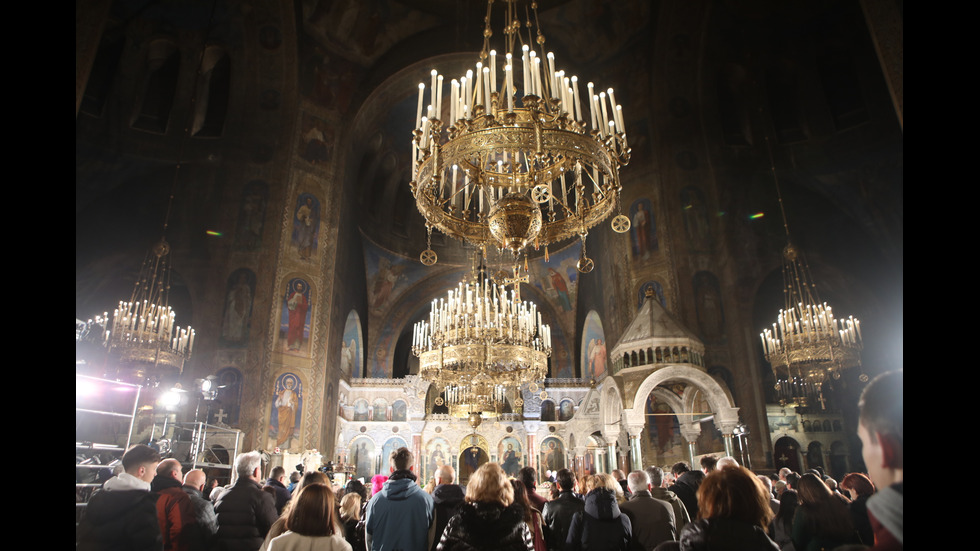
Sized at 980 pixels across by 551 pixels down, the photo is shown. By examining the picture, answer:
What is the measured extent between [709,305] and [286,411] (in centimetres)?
1113

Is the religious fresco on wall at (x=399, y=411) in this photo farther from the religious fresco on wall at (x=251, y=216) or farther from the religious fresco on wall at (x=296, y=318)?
the religious fresco on wall at (x=251, y=216)

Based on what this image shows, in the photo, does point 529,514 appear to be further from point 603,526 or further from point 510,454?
point 510,454

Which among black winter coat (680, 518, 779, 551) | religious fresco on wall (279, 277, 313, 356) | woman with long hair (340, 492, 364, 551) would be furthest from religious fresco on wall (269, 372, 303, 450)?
black winter coat (680, 518, 779, 551)

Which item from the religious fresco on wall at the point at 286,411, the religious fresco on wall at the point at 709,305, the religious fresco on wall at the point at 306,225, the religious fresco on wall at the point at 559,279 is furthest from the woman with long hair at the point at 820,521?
the religious fresco on wall at the point at 559,279

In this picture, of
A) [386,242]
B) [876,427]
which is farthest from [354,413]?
[876,427]

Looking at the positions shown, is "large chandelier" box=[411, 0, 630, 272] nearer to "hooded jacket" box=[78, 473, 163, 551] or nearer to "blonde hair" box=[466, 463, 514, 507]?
"blonde hair" box=[466, 463, 514, 507]

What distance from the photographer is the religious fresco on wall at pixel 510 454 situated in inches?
796

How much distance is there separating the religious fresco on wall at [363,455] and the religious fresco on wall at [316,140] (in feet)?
35.8

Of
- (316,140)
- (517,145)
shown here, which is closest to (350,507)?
(517,145)

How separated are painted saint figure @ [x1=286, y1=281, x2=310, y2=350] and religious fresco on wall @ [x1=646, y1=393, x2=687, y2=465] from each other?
30.5ft

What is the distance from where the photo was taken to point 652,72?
1519 cm

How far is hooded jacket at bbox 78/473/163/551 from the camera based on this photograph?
2466mm

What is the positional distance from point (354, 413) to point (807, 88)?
754 inches

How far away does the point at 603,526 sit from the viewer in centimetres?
339
